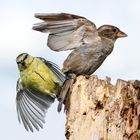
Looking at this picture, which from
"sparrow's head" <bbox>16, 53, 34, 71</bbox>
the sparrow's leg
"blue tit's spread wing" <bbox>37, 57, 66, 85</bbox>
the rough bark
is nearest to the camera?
the rough bark

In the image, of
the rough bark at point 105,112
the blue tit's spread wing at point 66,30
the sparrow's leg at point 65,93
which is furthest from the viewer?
the blue tit's spread wing at point 66,30

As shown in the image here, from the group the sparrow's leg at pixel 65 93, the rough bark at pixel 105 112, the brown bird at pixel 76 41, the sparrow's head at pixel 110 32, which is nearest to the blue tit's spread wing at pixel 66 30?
the brown bird at pixel 76 41

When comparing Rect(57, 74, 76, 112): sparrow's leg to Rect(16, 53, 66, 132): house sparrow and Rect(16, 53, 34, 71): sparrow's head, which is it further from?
Rect(16, 53, 34, 71): sparrow's head

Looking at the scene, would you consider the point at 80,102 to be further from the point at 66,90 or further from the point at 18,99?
the point at 18,99

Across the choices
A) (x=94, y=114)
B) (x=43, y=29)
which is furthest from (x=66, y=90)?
(x=94, y=114)

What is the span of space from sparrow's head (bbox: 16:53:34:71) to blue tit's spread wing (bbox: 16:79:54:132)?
187mm

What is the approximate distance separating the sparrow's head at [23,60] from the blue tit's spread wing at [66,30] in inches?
17.4

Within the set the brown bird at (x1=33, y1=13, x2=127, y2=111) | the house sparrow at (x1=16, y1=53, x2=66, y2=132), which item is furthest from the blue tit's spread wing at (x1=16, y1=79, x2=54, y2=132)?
→ the brown bird at (x1=33, y1=13, x2=127, y2=111)

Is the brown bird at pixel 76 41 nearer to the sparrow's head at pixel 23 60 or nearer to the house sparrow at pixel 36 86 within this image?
the house sparrow at pixel 36 86

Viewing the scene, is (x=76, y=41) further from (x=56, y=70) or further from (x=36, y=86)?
(x=36, y=86)

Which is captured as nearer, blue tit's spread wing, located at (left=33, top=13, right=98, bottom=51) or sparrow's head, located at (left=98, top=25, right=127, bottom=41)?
blue tit's spread wing, located at (left=33, top=13, right=98, bottom=51)

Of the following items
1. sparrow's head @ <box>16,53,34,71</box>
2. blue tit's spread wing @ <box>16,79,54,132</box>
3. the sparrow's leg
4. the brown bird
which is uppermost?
the brown bird

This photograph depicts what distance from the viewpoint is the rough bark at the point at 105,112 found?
4.84m

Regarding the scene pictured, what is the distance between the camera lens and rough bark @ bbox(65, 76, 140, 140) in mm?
4840
